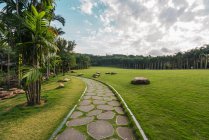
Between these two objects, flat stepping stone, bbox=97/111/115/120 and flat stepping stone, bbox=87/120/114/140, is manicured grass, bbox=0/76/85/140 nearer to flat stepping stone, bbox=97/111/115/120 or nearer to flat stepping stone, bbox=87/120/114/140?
flat stepping stone, bbox=87/120/114/140

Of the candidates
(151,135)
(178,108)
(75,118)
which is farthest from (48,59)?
(178,108)

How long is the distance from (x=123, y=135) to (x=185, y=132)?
5.93ft

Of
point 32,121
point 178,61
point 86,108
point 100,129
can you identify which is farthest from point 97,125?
point 178,61

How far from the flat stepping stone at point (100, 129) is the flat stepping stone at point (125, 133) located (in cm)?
23

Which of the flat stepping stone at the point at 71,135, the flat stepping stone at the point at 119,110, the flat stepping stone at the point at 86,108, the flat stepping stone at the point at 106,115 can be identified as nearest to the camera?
the flat stepping stone at the point at 71,135

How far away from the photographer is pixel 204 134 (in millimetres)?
4254

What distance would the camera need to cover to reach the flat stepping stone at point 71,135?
164 inches

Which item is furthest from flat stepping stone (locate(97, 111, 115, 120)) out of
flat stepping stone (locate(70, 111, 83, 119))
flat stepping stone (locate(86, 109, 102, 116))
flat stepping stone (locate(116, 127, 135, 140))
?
flat stepping stone (locate(116, 127, 135, 140))

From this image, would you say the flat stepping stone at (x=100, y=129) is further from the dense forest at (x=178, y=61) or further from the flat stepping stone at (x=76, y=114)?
the dense forest at (x=178, y=61)

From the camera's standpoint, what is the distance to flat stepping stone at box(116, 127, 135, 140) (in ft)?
13.8

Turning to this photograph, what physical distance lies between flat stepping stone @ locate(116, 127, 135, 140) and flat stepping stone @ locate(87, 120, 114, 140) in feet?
0.75

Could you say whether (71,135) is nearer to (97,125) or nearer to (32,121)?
(97,125)

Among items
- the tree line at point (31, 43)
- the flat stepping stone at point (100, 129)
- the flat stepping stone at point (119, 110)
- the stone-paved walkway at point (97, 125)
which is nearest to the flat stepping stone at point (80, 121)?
the stone-paved walkway at point (97, 125)

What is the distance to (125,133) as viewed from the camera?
444 centimetres
